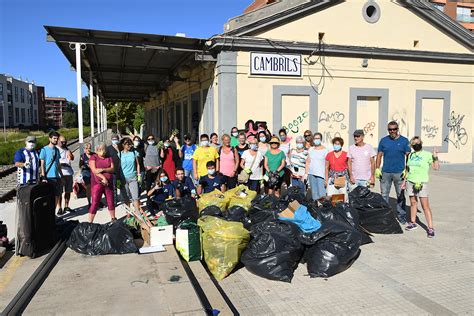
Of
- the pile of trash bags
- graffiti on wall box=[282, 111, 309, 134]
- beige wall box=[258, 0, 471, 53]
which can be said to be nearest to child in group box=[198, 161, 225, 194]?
the pile of trash bags

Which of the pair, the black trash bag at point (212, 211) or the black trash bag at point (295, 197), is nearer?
the black trash bag at point (212, 211)

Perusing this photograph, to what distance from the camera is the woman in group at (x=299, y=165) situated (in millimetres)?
8086

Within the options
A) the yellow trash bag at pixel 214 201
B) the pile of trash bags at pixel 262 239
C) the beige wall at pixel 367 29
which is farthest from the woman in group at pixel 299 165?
the beige wall at pixel 367 29

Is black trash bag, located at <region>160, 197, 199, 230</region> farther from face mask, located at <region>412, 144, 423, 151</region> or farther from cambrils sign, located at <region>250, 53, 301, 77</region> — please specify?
cambrils sign, located at <region>250, 53, 301, 77</region>

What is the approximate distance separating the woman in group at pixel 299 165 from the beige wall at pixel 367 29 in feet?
17.5

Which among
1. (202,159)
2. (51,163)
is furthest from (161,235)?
(51,163)

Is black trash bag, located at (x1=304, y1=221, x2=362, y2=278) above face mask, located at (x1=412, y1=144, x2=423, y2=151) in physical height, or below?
below

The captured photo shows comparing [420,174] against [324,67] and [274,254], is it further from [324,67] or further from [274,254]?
[324,67]

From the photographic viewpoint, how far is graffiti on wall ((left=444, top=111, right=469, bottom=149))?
1519 cm

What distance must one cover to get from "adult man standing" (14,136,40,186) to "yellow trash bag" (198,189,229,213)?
279 cm

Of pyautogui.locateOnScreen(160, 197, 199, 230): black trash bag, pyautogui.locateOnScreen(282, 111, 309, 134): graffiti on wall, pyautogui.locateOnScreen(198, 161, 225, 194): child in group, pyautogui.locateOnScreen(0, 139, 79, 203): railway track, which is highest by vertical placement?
pyautogui.locateOnScreen(282, 111, 309, 134): graffiti on wall

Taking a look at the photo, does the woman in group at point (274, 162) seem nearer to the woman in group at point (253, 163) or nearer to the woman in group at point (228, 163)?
the woman in group at point (253, 163)

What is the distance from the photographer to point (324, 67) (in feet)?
42.5

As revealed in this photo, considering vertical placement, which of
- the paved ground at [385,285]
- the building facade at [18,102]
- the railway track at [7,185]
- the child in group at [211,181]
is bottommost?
the railway track at [7,185]
